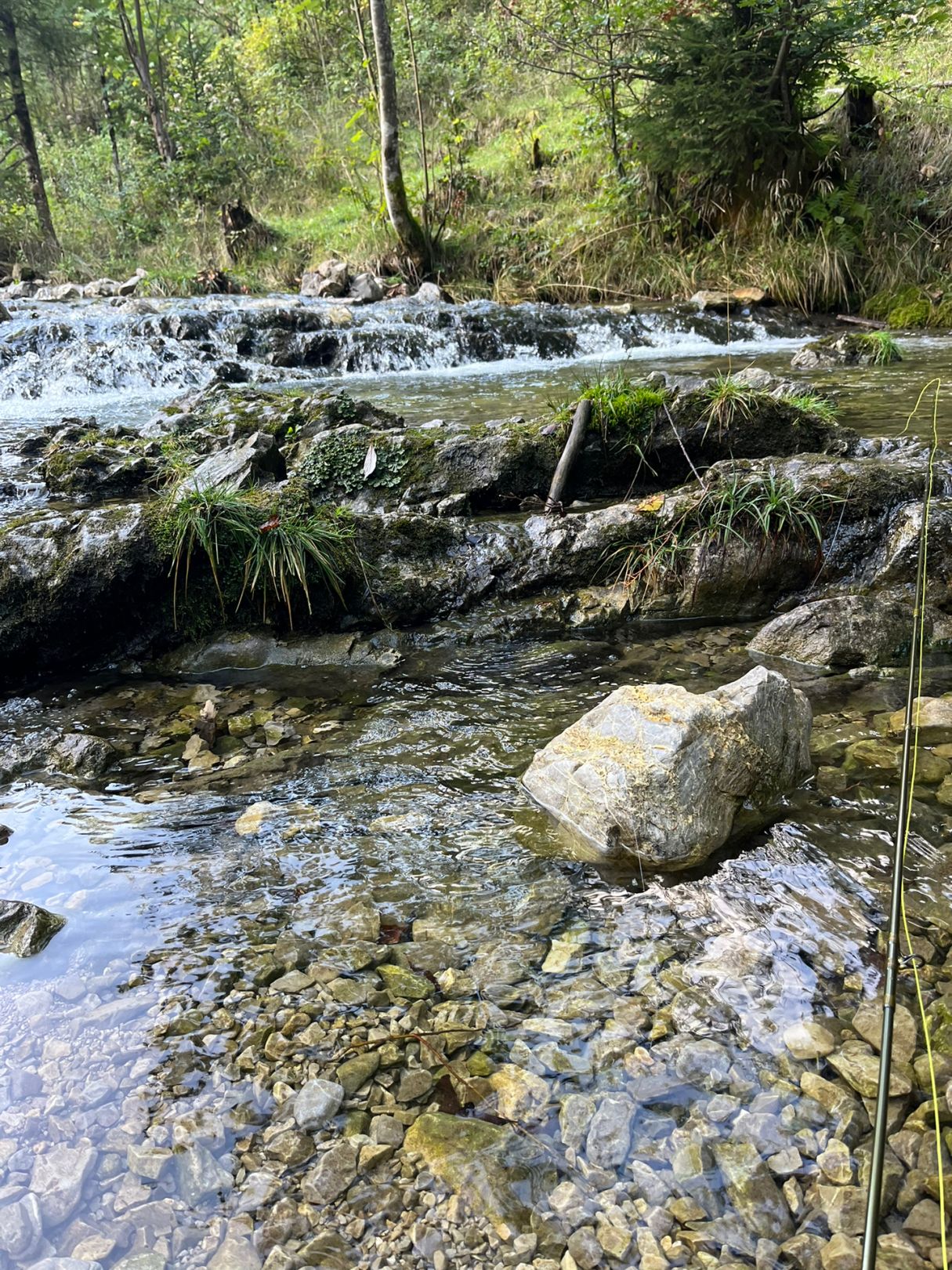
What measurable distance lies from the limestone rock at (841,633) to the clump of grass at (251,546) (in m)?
2.22

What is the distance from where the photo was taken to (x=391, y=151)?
12023mm

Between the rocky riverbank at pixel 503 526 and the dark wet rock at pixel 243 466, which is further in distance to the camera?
the dark wet rock at pixel 243 466

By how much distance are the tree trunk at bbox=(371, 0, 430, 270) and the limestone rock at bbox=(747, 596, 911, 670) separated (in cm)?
1097

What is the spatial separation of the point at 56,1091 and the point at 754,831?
6.37 feet

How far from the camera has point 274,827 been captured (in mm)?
2592

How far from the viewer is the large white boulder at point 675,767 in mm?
2238

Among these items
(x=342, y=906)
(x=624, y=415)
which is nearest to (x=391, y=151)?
(x=624, y=415)

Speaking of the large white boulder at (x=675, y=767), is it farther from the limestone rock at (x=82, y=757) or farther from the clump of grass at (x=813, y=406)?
the clump of grass at (x=813, y=406)

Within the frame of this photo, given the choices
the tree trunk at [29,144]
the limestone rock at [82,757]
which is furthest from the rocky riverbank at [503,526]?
the tree trunk at [29,144]

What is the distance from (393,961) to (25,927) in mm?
1028

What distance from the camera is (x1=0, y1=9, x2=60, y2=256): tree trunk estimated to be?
18.6 meters

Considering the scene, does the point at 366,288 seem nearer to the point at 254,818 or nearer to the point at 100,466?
the point at 100,466

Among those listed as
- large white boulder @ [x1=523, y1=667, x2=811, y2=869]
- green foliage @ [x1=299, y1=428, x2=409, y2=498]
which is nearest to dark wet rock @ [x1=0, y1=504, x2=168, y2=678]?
green foliage @ [x1=299, y1=428, x2=409, y2=498]

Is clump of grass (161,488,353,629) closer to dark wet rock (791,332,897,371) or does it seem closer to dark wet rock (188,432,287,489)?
dark wet rock (188,432,287,489)
